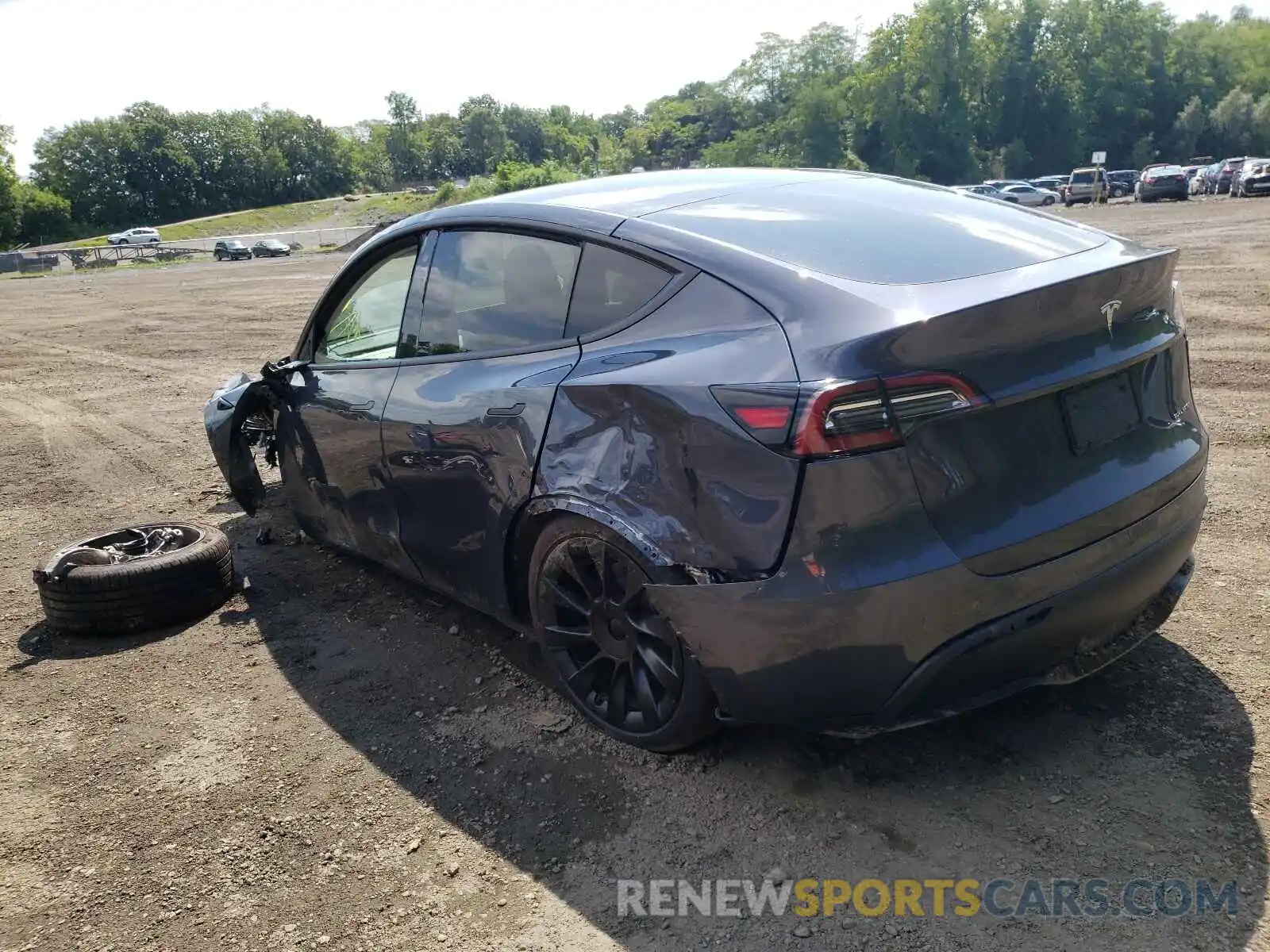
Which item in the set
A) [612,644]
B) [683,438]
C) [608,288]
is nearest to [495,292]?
[608,288]

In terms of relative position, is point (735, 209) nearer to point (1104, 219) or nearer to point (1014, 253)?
point (1014, 253)

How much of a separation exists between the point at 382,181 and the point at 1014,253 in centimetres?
15074

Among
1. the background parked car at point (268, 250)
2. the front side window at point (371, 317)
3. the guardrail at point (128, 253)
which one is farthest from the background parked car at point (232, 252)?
the front side window at point (371, 317)

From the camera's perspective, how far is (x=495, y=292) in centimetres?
344

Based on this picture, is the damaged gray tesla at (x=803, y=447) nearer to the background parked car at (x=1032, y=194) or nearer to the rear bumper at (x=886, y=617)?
the rear bumper at (x=886, y=617)

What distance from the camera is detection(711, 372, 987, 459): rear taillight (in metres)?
2.27

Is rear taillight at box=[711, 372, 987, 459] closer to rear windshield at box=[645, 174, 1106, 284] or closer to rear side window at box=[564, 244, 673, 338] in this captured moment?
rear windshield at box=[645, 174, 1106, 284]

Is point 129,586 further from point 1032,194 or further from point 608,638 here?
point 1032,194

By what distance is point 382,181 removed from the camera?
141625 mm

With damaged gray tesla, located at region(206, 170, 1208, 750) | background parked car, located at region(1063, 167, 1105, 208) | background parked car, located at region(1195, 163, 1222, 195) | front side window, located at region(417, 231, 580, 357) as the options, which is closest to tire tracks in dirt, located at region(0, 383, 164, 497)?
front side window, located at region(417, 231, 580, 357)

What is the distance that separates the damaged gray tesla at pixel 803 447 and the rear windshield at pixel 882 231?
16 mm

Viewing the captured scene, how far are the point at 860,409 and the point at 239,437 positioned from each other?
12.1 feet

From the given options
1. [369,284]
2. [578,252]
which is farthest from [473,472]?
[369,284]

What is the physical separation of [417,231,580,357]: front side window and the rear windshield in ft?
1.38
